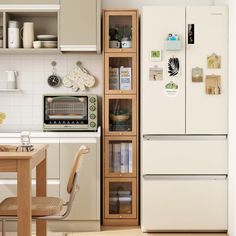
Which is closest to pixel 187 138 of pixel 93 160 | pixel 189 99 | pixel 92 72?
pixel 189 99

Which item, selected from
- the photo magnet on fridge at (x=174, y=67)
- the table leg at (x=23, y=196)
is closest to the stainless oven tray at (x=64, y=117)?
the photo magnet on fridge at (x=174, y=67)

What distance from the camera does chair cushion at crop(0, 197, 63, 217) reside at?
3.25m

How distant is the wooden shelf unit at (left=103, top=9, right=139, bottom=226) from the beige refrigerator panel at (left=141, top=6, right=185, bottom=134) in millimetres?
258

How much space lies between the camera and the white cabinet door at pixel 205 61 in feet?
14.2

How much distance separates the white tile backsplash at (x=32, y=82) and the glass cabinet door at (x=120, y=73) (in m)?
0.34

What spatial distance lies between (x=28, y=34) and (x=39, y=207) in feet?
6.45

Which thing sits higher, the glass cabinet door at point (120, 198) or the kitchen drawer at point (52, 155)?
the kitchen drawer at point (52, 155)

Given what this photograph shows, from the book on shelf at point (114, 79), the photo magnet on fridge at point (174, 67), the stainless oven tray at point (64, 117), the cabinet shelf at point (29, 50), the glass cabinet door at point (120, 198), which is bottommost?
the glass cabinet door at point (120, 198)

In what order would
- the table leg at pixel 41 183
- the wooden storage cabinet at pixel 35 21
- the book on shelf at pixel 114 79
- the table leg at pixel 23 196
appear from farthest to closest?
the book on shelf at pixel 114 79, the wooden storage cabinet at pixel 35 21, the table leg at pixel 41 183, the table leg at pixel 23 196

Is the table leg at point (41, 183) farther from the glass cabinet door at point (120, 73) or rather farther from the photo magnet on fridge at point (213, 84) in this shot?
the photo magnet on fridge at point (213, 84)

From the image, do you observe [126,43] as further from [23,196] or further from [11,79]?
[23,196]

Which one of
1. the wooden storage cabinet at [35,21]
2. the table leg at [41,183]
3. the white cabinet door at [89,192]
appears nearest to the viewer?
the table leg at [41,183]

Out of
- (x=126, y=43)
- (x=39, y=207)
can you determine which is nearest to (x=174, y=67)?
(x=126, y=43)

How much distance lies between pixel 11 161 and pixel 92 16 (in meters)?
1.99
